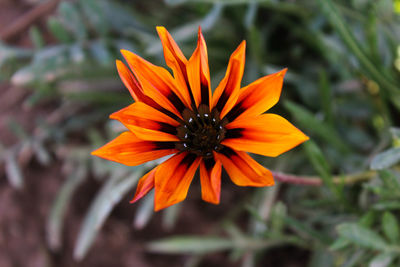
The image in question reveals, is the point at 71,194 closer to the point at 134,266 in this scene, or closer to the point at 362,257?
the point at 134,266

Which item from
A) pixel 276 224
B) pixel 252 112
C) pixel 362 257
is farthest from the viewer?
pixel 276 224

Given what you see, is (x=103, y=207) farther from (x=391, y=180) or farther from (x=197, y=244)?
(x=391, y=180)

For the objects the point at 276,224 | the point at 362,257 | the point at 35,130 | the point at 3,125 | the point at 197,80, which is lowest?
the point at 362,257

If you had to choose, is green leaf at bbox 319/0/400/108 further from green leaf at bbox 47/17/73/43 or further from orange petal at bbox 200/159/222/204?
green leaf at bbox 47/17/73/43

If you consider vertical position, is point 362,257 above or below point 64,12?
below

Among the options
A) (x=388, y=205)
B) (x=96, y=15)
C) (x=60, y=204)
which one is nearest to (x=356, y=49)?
(x=388, y=205)

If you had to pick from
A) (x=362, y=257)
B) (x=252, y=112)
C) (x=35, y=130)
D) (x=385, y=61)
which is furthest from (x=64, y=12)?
(x=362, y=257)
